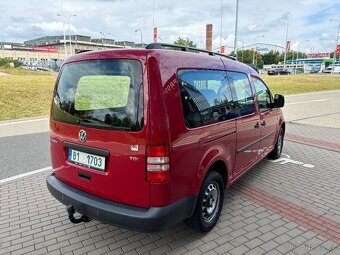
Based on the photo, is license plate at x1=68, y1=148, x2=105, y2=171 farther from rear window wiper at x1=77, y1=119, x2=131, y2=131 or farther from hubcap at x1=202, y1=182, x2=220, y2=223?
hubcap at x1=202, y1=182, x2=220, y2=223

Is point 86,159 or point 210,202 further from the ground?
point 86,159

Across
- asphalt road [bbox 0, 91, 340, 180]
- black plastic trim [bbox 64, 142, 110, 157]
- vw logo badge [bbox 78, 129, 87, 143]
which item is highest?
vw logo badge [bbox 78, 129, 87, 143]

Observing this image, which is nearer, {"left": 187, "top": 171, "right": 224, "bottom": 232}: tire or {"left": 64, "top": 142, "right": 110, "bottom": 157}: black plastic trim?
{"left": 64, "top": 142, "right": 110, "bottom": 157}: black plastic trim

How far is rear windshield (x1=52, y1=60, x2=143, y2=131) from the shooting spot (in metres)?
2.40

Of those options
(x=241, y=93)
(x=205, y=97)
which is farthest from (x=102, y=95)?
(x=241, y=93)

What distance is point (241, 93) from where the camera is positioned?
148 inches

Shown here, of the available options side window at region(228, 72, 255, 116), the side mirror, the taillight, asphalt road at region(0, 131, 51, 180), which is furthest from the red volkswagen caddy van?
asphalt road at region(0, 131, 51, 180)

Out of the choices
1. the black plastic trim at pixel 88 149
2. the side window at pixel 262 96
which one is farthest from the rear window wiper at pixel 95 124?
the side window at pixel 262 96

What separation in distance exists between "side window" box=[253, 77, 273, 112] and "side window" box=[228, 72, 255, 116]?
1.18 ft

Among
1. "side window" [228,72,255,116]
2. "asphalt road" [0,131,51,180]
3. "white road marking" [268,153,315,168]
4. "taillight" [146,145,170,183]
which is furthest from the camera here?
"white road marking" [268,153,315,168]

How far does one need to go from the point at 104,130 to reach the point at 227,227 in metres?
1.83

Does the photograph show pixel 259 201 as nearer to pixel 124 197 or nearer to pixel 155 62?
pixel 124 197

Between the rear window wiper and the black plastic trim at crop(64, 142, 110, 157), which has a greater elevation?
the rear window wiper

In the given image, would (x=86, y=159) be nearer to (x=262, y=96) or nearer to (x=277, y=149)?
(x=262, y=96)
